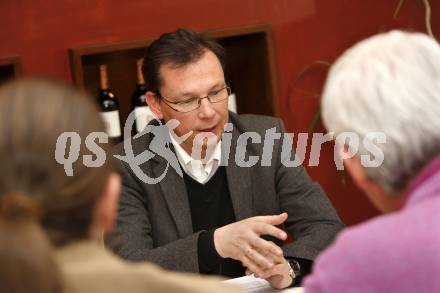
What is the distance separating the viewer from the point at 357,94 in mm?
1340

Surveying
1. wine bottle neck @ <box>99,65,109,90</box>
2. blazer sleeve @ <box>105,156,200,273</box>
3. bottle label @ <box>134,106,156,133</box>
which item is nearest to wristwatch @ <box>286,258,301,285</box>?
blazer sleeve @ <box>105,156,200,273</box>

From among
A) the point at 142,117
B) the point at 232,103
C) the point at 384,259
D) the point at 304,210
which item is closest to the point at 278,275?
the point at 304,210

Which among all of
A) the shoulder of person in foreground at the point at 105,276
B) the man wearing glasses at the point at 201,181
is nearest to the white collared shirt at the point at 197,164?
the man wearing glasses at the point at 201,181

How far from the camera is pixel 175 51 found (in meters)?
2.64

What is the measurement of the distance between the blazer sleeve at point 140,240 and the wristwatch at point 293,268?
28 cm

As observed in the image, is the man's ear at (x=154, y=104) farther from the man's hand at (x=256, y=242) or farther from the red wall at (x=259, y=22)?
the red wall at (x=259, y=22)

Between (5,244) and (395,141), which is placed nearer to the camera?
(5,244)

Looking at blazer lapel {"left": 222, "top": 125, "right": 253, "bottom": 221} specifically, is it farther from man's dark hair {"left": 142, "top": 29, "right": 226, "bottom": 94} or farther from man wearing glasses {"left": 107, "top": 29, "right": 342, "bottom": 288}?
man's dark hair {"left": 142, "top": 29, "right": 226, "bottom": 94}

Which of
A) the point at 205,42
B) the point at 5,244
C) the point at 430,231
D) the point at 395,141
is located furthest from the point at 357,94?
the point at 205,42

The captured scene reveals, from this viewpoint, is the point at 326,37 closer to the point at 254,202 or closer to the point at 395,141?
the point at 254,202

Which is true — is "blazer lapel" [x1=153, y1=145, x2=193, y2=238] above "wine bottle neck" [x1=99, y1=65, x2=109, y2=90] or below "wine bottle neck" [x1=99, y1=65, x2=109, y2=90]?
below

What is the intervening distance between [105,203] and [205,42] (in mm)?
1597

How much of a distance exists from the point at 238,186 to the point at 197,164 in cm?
16

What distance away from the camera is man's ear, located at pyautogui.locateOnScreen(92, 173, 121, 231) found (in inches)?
A: 45.0
